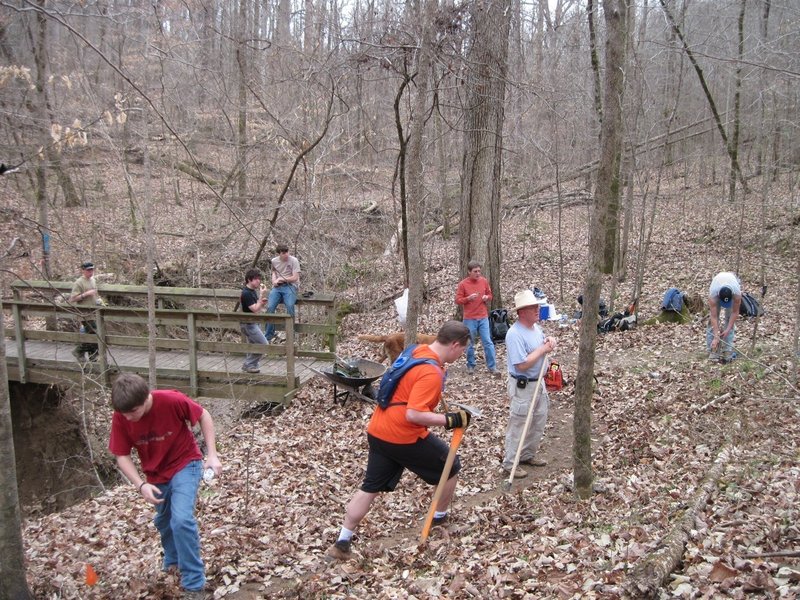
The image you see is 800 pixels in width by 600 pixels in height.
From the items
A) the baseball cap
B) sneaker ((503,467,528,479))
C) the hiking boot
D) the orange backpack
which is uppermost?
the baseball cap

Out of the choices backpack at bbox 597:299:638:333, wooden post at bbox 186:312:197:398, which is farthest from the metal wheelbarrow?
backpack at bbox 597:299:638:333

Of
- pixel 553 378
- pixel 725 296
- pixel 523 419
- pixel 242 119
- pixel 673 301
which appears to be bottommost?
pixel 523 419

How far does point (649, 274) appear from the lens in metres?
15.8

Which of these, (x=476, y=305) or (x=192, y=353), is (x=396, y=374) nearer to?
(x=476, y=305)

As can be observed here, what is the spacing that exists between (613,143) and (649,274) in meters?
11.6

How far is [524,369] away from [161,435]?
353 centimetres

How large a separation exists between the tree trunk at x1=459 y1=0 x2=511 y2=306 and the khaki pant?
238 inches

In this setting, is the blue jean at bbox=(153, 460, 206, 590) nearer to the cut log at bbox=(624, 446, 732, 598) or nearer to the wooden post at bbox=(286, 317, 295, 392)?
the cut log at bbox=(624, 446, 732, 598)

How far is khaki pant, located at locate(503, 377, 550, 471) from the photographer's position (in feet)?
20.9

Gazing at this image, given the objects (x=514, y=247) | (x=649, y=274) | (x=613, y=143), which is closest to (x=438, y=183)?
(x=514, y=247)

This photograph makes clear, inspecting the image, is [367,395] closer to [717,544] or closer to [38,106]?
[717,544]

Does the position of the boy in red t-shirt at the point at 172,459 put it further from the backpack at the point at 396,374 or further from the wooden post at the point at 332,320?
the wooden post at the point at 332,320

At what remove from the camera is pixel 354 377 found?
9.28m

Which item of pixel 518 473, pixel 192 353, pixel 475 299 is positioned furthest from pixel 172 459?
pixel 475 299
